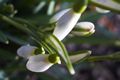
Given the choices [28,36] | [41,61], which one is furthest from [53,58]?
[28,36]

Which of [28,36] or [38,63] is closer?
[38,63]

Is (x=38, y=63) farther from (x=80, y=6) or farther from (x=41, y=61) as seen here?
(x=80, y=6)

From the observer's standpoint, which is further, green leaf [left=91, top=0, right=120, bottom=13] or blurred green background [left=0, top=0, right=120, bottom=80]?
blurred green background [left=0, top=0, right=120, bottom=80]

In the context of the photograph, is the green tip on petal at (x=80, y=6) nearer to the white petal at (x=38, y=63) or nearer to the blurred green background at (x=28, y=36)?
the white petal at (x=38, y=63)

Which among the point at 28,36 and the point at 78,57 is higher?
the point at 78,57

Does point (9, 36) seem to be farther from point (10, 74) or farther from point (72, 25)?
point (72, 25)

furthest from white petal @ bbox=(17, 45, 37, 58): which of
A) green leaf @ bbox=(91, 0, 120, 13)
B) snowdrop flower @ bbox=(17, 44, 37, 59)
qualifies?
green leaf @ bbox=(91, 0, 120, 13)

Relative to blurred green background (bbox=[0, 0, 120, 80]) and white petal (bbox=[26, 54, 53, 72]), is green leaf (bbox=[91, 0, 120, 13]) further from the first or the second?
blurred green background (bbox=[0, 0, 120, 80])

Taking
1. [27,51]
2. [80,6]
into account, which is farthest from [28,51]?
[80,6]

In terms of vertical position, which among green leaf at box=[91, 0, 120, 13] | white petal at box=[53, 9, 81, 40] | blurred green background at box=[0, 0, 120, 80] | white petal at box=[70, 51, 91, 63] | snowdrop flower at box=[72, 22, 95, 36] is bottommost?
blurred green background at box=[0, 0, 120, 80]

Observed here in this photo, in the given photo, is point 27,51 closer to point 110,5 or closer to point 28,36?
point 110,5
